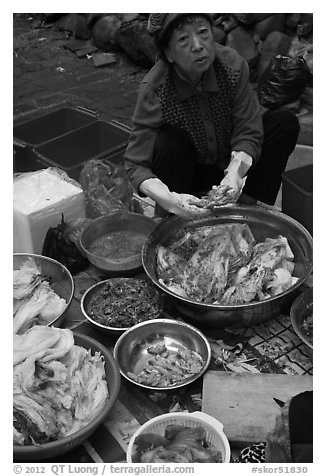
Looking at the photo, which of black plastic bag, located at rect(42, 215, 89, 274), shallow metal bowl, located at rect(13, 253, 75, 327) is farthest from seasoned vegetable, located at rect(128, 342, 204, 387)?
black plastic bag, located at rect(42, 215, 89, 274)

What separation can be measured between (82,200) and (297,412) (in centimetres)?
211

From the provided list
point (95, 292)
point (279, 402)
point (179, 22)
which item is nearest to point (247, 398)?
point (279, 402)

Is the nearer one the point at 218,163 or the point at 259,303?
the point at 259,303

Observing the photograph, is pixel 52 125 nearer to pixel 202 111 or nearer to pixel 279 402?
pixel 202 111

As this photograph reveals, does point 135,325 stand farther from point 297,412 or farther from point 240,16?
point 240,16

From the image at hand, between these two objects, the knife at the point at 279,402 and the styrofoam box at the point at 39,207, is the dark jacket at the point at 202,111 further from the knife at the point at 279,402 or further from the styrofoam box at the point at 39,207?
the knife at the point at 279,402

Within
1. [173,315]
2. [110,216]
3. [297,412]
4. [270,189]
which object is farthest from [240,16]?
[297,412]

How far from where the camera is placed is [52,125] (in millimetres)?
4641

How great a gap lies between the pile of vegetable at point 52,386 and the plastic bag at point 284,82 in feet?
12.6

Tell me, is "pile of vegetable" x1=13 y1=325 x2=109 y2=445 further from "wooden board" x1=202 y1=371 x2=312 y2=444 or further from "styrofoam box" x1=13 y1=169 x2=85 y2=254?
Result: "styrofoam box" x1=13 y1=169 x2=85 y2=254

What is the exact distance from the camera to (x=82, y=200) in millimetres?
3568

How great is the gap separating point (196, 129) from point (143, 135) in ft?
1.02

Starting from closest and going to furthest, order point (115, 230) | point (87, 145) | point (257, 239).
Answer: point (257, 239) → point (115, 230) → point (87, 145)

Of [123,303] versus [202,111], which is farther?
[202,111]
